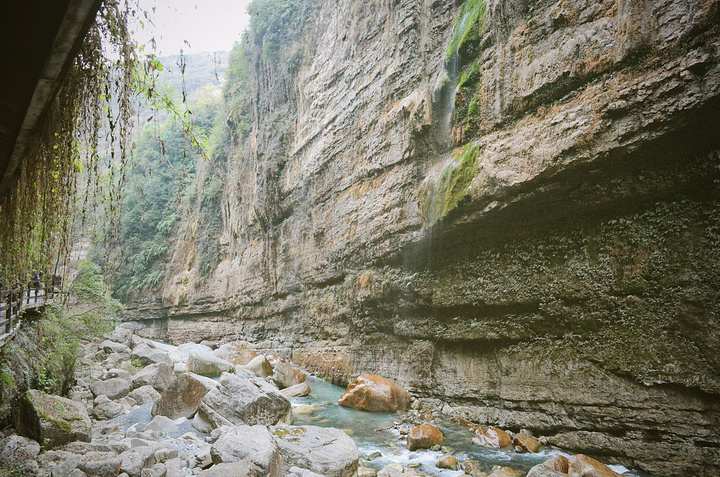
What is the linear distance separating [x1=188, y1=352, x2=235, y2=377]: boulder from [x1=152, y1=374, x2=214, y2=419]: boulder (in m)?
4.89

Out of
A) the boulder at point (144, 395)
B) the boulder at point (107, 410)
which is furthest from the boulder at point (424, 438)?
the boulder at point (144, 395)

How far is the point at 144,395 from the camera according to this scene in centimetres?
898

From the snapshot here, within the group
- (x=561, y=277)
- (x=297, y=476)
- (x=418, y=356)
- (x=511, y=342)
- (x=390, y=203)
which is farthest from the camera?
(x=390, y=203)

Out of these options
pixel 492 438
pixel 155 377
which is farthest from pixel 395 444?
pixel 155 377

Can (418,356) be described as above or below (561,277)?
below

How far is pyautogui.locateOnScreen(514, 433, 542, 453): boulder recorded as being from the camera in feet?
19.8

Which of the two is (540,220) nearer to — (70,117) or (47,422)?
(70,117)

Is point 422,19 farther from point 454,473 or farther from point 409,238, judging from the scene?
point 454,473

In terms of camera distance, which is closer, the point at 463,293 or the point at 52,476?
the point at 52,476

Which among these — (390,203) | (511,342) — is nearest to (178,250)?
(390,203)

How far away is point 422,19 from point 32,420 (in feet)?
39.5

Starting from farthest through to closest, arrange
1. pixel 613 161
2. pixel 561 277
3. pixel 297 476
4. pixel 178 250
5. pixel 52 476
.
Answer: pixel 178 250
pixel 561 277
pixel 613 161
pixel 297 476
pixel 52 476

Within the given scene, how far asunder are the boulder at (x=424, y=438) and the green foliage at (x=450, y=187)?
13.8 feet

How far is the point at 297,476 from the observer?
4.76 metres
